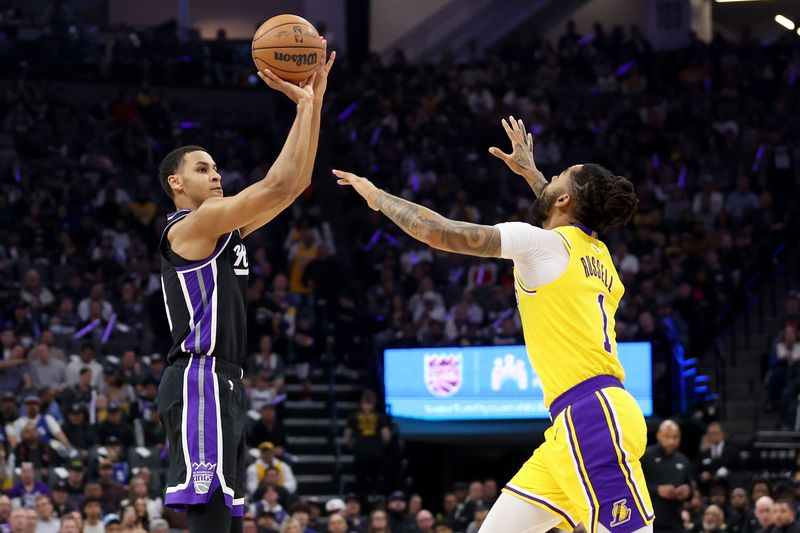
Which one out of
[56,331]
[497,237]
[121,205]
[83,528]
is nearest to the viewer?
[497,237]

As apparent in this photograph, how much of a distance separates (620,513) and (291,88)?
7.29 ft

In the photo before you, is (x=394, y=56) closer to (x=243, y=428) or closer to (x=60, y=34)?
(x=60, y=34)

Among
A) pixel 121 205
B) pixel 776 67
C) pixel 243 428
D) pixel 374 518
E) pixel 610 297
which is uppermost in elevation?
→ pixel 776 67

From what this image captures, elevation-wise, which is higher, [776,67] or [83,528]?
[776,67]

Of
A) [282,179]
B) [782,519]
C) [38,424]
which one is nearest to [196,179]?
[282,179]

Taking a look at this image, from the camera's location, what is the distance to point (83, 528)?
13359mm

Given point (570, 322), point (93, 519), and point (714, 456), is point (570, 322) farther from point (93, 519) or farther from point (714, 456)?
point (714, 456)

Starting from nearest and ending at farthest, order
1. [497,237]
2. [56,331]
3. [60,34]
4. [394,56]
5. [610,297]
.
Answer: [497,237], [610,297], [56,331], [60,34], [394,56]

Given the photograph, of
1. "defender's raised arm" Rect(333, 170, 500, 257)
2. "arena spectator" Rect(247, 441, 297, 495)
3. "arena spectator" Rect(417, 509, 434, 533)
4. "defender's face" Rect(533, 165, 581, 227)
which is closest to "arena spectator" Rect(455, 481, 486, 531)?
"arena spectator" Rect(417, 509, 434, 533)

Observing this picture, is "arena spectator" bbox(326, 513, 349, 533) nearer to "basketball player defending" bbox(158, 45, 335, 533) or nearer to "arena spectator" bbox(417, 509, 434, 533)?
"arena spectator" bbox(417, 509, 434, 533)

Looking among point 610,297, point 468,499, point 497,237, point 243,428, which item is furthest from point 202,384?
point 468,499

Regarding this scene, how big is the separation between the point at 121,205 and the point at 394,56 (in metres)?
7.10

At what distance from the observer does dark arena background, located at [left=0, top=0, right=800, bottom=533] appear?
50.3ft

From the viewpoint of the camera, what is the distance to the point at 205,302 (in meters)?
5.58
